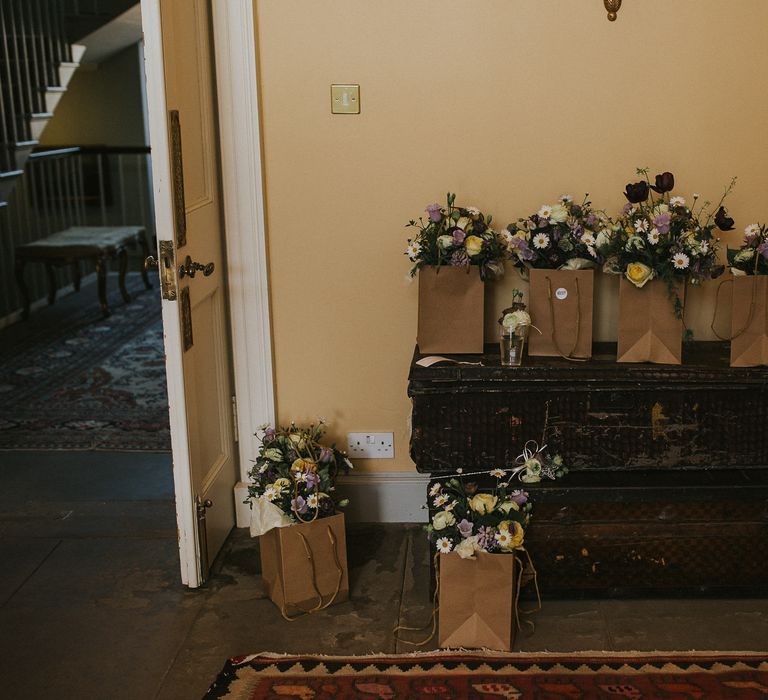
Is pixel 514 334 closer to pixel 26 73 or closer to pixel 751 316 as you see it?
pixel 751 316

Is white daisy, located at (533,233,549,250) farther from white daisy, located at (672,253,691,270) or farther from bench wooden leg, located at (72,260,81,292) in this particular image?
bench wooden leg, located at (72,260,81,292)

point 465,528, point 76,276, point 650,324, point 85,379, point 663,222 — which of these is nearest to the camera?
point 465,528

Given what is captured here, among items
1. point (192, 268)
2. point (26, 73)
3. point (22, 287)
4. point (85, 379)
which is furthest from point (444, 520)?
point (26, 73)

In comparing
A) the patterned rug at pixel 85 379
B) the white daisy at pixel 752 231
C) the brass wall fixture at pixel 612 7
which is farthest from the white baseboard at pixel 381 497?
the brass wall fixture at pixel 612 7

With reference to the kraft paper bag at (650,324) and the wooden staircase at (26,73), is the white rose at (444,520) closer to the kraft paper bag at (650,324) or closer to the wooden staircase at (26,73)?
the kraft paper bag at (650,324)

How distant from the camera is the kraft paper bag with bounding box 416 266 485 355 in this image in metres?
2.82

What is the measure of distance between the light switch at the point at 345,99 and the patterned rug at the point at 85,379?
179 centimetres

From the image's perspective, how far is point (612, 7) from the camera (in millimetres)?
2824

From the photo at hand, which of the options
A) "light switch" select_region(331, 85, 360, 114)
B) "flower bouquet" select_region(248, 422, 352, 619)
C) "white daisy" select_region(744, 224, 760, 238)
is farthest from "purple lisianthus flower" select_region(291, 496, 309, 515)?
"white daisy" select_region(744, 224, 760, 238)

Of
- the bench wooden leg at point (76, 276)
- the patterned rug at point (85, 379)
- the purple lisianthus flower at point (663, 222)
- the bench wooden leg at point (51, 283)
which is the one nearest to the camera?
the purple lisianthus flower at point (663, 222)

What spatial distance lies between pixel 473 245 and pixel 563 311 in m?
0.32

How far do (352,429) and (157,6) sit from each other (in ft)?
4.81

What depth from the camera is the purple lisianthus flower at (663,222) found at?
2633mm

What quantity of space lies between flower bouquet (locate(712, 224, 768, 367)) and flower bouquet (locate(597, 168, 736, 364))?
0.08 m
